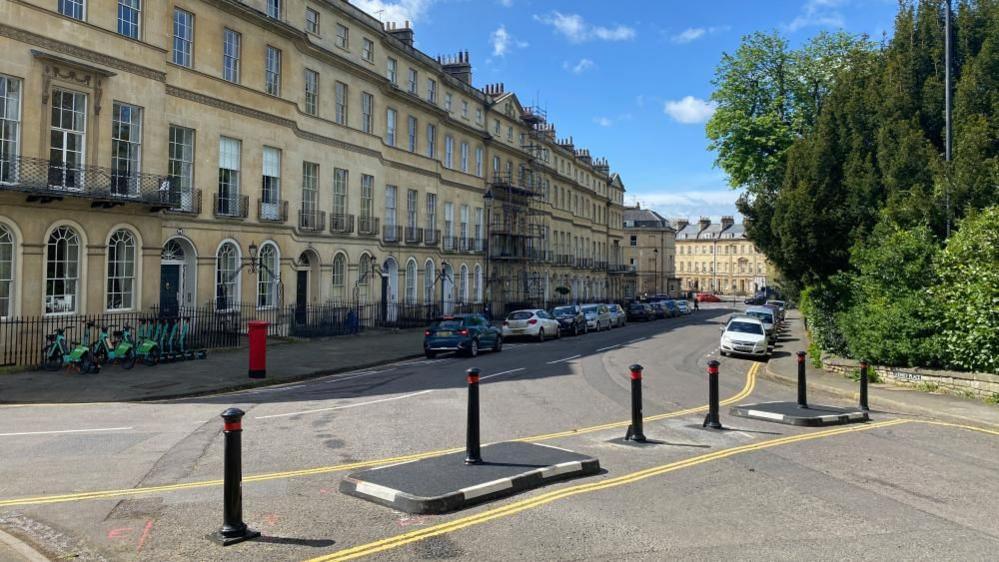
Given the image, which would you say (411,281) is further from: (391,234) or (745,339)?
(745,339)

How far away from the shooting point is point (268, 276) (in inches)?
1121

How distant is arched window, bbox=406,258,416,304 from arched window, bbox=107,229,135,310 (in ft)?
59.6

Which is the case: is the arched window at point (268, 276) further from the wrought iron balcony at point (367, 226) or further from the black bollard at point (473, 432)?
the black bollard at point (473, 432)

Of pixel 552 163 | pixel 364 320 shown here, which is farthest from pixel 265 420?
pixel 552 163

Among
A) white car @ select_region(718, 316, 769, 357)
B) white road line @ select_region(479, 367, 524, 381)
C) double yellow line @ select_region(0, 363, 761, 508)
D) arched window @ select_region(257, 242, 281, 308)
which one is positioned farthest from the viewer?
arched window @ select_region(257, 242, 281, 308)

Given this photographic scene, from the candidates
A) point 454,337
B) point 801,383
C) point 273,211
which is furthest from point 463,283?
point 801,383

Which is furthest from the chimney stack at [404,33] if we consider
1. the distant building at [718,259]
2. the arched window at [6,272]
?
the distant building at [718,259]

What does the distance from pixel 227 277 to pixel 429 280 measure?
16492 mm

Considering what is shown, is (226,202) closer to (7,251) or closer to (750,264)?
(7,251)

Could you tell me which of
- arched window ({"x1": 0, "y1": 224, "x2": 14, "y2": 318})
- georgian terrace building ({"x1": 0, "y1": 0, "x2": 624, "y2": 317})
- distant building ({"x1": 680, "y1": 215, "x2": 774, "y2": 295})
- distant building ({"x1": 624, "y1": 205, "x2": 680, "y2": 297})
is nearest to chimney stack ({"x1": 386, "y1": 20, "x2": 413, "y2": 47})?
georgian terrace building ({"x1": 0, "y1": 0, "x2": 624, "y2": 317})

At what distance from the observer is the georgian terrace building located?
1923 centimetres

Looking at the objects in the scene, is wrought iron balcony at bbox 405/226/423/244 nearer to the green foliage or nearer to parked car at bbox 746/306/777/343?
parked car at bbox 746/306/777/343

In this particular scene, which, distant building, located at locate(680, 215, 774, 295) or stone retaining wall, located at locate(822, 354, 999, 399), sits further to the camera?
distant building, located at locate(680, 215, 774, 295)

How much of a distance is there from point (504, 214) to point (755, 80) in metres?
20.9
